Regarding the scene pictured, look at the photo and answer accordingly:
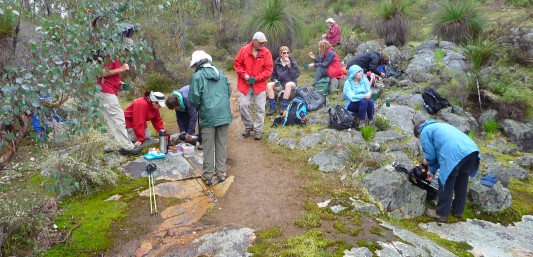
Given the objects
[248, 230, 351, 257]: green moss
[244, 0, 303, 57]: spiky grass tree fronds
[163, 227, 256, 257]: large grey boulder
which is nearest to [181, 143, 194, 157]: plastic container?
[163, 227, 256, 257]: large grey boulder

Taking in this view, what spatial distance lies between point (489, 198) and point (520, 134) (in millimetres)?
3945

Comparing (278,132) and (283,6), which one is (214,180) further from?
(283,6)

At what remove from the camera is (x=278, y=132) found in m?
7.25

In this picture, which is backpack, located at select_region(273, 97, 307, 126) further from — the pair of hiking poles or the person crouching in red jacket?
the pair of hiking poles

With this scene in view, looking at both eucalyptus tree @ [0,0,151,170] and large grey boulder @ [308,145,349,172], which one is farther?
large grey boulder @ [308,145,349,172]

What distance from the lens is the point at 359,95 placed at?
709 cm

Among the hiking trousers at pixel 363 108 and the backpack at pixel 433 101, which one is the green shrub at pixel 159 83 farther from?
the backpack at pixel 433 101

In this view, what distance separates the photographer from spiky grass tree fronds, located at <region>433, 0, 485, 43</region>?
1234 cm

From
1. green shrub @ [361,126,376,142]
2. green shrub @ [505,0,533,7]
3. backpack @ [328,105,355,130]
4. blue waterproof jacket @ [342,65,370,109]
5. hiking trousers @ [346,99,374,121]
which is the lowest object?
green shrub @ [361,126,376,142]

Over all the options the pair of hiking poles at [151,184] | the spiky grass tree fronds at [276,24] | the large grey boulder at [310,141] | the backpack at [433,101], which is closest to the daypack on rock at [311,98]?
the large grey boulder at [310,141]

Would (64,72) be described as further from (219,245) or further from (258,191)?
(258,191)

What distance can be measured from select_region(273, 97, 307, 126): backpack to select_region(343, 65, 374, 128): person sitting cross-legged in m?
0.88

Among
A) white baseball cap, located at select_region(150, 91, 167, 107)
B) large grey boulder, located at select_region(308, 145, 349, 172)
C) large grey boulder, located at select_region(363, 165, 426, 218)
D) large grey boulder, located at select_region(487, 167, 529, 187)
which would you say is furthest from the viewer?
large grey boulder, located at select_region(487, 167, 529, 187)

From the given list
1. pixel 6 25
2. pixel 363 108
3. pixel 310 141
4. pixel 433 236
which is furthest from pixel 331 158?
pixel 6 25
